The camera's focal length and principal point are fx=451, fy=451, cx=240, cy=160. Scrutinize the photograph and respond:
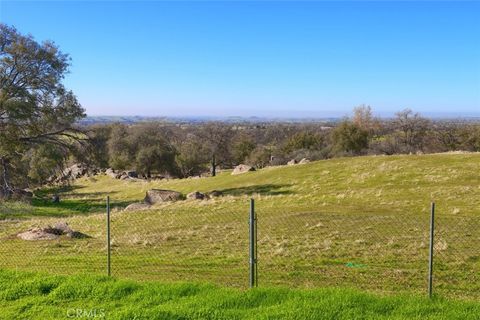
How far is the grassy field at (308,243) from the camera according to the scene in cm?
999

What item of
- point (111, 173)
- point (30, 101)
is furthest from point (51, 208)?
point (111, 173)

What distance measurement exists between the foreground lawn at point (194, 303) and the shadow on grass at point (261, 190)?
2598 centimetres

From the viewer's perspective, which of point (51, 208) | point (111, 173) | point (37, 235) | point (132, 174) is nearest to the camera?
point (37, 235)

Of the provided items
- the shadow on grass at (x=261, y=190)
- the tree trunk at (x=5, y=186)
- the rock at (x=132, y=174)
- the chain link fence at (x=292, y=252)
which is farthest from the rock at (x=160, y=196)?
the rock at (x=132, y=174)

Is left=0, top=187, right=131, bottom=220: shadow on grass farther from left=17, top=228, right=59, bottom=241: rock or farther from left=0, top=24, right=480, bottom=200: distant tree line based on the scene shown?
left=17, top=228, right=59, bottom=241: rock

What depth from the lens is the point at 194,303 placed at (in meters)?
7.09

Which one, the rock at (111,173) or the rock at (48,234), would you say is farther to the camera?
the rock at (111,173)

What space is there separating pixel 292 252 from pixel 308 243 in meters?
1.53

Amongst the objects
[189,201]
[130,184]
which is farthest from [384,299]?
[130,184]

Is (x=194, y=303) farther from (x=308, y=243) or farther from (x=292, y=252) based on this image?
(x=308, y=243)

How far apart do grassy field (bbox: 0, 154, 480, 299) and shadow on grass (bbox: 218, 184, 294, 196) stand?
2783 mm

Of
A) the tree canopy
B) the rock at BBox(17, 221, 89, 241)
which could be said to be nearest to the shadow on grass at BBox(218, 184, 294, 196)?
the tree canopy

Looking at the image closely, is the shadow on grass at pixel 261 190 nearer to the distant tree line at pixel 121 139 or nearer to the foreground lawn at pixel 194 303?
the distant tree line at pixel 121 139

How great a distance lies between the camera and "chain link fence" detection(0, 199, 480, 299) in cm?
973
